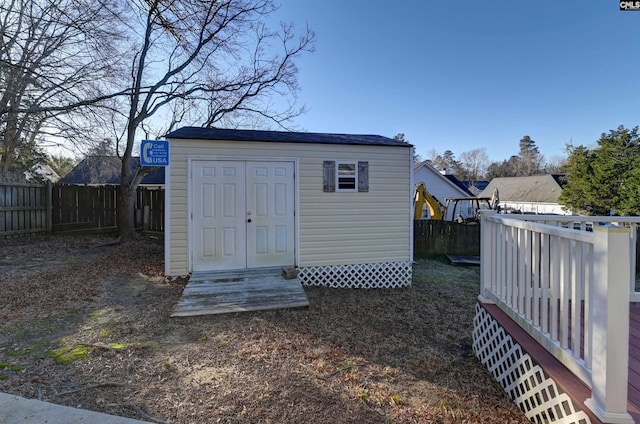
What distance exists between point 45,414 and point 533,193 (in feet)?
104

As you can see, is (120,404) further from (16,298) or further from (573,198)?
(573,198)

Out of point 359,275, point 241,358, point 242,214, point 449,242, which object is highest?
point 242,214

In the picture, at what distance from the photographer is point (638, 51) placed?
9.97 metres

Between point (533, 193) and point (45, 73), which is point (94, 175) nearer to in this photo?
point (45, 73)

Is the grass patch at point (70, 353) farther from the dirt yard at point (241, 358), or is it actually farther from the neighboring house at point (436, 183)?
the neighboring house at point (436, 183)

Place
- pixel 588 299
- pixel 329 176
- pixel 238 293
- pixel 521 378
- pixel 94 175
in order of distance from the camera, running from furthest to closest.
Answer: pixel 94 175, pixel 329 176, pixel 238 293, pixel 521 378, pixel 588 299

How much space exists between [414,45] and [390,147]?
5.86 m

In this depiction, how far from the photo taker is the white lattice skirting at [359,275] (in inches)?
245

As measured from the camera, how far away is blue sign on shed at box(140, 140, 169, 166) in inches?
207

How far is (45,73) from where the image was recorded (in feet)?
23.1

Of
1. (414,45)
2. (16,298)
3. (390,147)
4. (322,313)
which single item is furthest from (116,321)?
(414,45)

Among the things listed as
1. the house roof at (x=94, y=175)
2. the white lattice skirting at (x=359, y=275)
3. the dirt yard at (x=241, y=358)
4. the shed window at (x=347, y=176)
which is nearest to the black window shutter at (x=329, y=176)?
the shed window at (x=347, y=176)

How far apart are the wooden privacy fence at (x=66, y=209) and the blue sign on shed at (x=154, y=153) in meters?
6.49

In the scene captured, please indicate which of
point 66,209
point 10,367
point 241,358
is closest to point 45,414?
point 10,367
